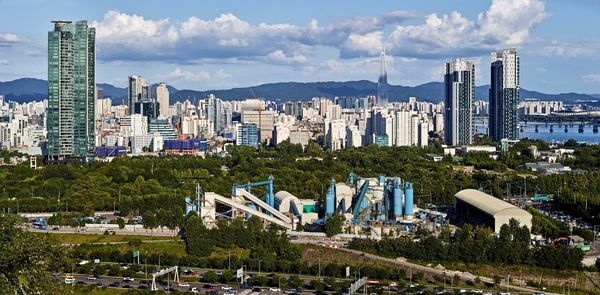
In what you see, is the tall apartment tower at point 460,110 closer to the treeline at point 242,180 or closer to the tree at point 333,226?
the treeline at point 242,180

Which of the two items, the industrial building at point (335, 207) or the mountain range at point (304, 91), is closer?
the industrial building at point (335, 207)

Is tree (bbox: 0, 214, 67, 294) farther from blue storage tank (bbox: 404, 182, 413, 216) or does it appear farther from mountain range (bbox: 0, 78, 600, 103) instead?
mountain range (bbox: 0, 78, 600, 103)

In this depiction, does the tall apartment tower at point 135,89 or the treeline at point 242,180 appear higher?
the tall apartment tower at point 135,89

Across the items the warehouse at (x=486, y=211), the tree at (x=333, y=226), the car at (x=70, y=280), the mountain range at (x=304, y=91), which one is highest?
the mountain range at (x=304, y=91)

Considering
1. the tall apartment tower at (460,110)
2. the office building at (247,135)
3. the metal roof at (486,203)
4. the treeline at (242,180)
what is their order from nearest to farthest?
1. the metal roof at (486,203)
2. the treeline at (242,180)
3. the office building at (247,135)
4. the tall apartment tower at (460,110)

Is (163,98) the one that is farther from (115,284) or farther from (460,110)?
(115,284)

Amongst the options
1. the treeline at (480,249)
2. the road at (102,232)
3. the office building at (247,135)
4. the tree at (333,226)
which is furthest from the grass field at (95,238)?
the office building at (247,135)

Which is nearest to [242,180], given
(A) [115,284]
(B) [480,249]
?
(B) [480,249]
